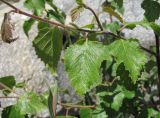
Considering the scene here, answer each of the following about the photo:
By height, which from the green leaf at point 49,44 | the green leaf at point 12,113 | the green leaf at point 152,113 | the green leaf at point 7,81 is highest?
the green leaf at point 49,44

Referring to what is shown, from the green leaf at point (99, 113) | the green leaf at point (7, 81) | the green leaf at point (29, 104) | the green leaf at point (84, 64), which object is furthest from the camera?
the green leaf at point (99, 113)

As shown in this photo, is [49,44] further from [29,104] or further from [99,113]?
[99,113]

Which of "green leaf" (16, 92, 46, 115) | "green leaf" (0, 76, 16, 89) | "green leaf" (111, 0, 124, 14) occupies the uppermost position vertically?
"green leaf" (111, 0, 124, 14)

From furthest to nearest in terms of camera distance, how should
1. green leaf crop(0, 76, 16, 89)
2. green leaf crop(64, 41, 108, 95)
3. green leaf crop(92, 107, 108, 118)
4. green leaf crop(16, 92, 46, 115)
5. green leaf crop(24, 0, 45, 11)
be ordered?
green leaf crop(92, 107, 108, 118)
green leaf crop(0, 76, 16, 89)
green leaf crop(16, 92, 46, 115)
green leaf crop(24, 0, 45, 11)
green leaf crop(64, 41, 108, 95)

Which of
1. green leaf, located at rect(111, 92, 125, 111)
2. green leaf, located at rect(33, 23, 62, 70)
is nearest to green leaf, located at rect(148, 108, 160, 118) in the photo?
green leaf, located at rect(111, 92, 125, 111)

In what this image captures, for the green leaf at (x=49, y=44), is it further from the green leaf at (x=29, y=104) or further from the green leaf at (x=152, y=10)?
the green leaf at (x=152, y=10)

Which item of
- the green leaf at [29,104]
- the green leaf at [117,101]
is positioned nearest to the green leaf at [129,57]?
the green leaf at [29,104]

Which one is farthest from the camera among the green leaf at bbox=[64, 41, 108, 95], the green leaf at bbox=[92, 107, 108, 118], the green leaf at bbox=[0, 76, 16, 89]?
the green leaf at bbox=[92, 107, 108, 118]

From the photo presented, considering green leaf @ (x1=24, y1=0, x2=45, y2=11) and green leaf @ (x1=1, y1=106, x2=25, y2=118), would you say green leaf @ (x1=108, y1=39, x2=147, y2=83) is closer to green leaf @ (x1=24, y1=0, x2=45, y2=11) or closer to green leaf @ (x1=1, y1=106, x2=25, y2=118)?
green leaf @ (x1=24, y1=0, x2=45, y2=11)

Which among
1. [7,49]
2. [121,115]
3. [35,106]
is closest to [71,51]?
[35,106]

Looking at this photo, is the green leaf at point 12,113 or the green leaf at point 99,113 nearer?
the green leaf at point 12,113
